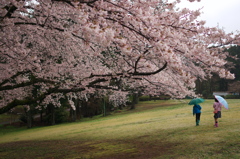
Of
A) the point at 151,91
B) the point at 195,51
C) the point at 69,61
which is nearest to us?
the point at 195,51

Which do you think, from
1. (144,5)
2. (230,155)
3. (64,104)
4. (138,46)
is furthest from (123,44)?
(64,104)

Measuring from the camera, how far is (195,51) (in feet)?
17.7

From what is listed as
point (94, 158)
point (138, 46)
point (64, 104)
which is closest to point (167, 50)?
point (138, 46)

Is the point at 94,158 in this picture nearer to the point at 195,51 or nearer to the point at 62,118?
the point at 195,51

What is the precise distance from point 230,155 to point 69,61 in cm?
822

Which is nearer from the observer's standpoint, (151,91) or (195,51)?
(195,51)

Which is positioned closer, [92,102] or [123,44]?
[123,44]

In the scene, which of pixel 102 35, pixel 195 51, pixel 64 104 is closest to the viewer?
pixel 102 35

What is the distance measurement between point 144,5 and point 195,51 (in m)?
1.74

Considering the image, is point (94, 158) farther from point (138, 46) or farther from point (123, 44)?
point (123, 44)

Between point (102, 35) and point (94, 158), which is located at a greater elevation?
point (102, 35)

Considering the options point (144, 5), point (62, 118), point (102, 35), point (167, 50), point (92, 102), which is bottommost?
point (62, 118)

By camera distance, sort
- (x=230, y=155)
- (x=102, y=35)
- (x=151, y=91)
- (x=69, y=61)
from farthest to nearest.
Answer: (x=69, y=61)
(x=151, y=91)
(x=230, y=155)
(x=102, y=35)

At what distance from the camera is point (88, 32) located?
4.56m
